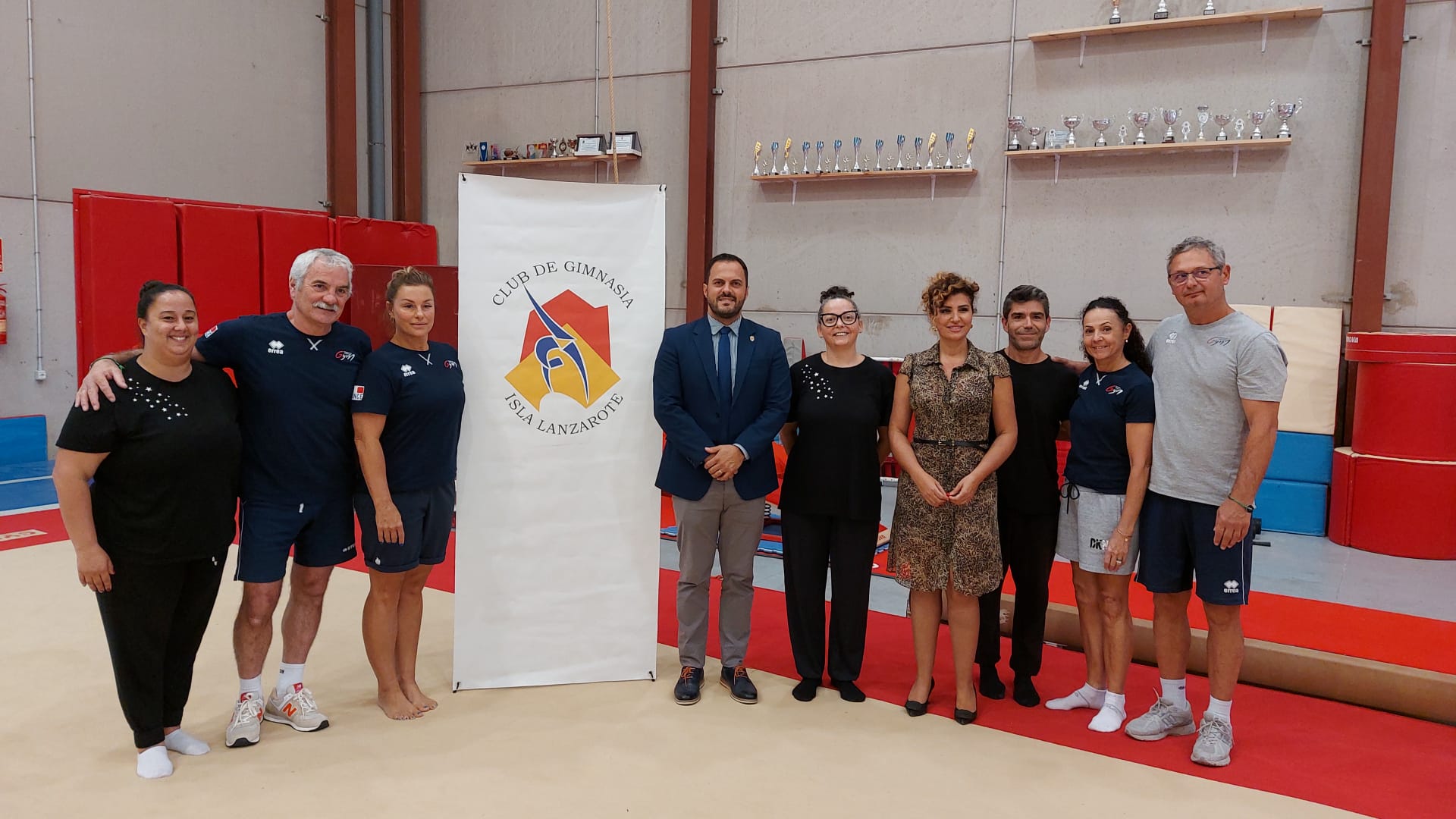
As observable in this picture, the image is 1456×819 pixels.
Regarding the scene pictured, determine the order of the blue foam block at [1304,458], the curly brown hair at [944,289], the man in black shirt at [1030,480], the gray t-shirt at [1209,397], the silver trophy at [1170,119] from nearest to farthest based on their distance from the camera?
the gray t-shirt at [1209,397], the curly brown hair at [944,289], the man in black shirt at [1030,480], the blue foam block at [1304,458], the silver trophy at [1170,119]

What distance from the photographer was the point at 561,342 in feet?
11.1

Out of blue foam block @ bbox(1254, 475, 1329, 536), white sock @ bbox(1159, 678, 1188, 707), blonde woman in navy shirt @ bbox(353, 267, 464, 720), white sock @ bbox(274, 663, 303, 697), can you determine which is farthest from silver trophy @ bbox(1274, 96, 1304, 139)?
white sock @ bbox(274, 663, 303, 697)

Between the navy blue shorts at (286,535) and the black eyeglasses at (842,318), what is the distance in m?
1.68

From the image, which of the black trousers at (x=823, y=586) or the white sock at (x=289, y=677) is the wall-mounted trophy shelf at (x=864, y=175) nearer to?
the black trousers at (x=823, y=586)

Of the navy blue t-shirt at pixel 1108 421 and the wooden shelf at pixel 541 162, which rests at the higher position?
the wooden shelf at pixel 541 162

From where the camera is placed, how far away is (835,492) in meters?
3.26

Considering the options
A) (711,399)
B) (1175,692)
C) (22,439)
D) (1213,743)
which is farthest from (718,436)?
(22,439)

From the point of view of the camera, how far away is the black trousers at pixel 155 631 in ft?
8.43

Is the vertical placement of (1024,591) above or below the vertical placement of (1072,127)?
below

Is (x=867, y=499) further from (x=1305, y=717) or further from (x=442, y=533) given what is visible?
(x=1305, y=717)

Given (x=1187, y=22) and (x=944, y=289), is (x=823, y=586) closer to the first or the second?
(x=944, y=289)

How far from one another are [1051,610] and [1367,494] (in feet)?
9.58

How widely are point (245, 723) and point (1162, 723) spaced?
2.89 meters

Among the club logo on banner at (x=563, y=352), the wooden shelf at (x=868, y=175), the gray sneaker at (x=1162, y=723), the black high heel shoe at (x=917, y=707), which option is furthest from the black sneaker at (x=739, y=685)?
the wooden shelf at (x=868, y=175)
